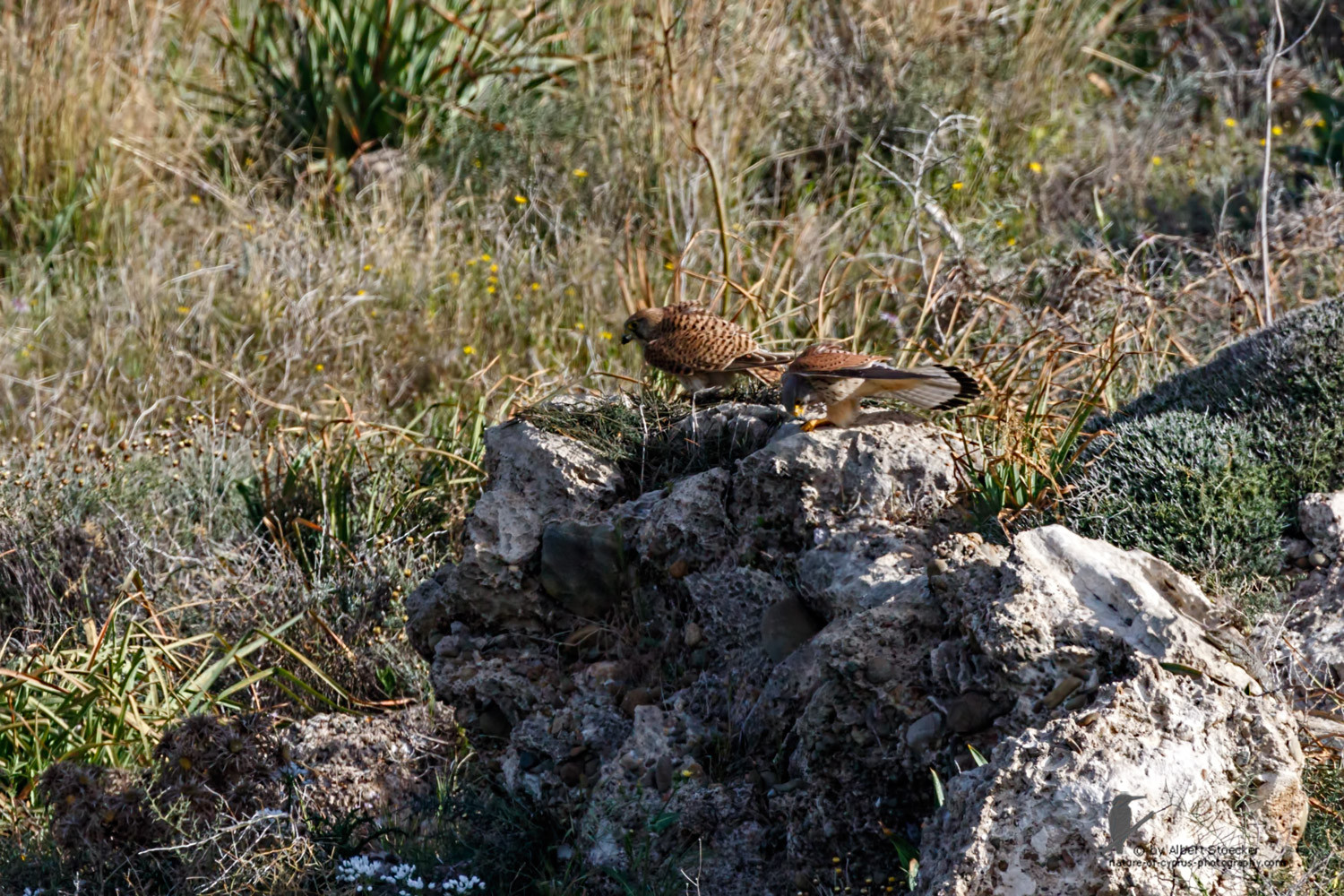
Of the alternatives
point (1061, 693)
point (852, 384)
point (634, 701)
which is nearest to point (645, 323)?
point (852, 384)

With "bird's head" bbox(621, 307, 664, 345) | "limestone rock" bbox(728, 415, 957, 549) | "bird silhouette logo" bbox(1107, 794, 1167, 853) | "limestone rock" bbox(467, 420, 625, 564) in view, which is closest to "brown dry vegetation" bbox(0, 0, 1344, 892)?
"bird's head" bbox(621, 307, 664, 345)

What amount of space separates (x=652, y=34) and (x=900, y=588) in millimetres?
4878

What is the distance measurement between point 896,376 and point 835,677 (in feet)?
2.64

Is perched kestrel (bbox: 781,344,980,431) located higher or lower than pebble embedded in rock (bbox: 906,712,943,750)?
higher

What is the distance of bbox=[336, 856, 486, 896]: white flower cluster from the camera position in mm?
3215

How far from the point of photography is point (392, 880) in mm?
3211

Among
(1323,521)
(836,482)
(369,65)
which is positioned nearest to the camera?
(836,482)

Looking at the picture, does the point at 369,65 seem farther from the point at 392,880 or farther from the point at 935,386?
the point at 392,880

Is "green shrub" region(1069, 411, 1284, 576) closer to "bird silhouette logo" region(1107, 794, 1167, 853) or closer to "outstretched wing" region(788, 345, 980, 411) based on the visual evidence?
"outstretched wing" region(788, 345, 980, 411)

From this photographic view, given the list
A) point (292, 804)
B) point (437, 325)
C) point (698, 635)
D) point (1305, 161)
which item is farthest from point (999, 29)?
point (292, 804)

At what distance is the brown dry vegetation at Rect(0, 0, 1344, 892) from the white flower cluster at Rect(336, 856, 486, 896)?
3.47ft

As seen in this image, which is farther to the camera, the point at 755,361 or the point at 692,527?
the point at 755,361

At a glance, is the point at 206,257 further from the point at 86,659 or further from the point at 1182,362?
the point at 1182,362

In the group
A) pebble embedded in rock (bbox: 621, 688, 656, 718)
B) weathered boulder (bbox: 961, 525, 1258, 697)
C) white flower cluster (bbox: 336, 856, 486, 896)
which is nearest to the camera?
weathered boulder (bbox: 961, 525, 1258, 697)
